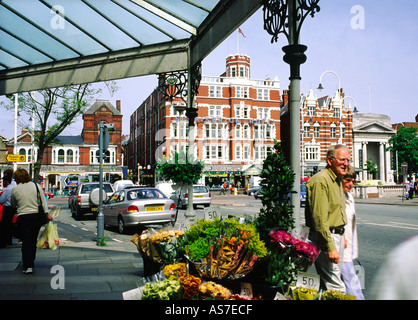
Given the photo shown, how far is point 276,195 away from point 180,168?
441 centimetres

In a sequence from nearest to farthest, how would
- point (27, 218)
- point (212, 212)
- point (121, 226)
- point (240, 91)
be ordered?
point (212, 212) → point (27, 218) → point (121, 226) → point (240, 91)

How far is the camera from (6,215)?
386 inches

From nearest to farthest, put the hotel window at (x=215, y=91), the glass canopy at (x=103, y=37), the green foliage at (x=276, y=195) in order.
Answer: the green foliage at (x=276, y=195) → the glass canopy at (x=103, y=37) → the hotel window at (x=215, y=91)

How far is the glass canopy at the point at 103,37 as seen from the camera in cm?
718

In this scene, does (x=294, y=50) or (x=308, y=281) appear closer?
(x=308, y=281)

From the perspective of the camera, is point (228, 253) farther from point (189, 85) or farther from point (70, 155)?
point (70, 155)

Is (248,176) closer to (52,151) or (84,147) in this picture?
(84,147)

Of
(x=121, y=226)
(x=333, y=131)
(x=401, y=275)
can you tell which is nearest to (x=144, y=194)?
(x=121, y=226)

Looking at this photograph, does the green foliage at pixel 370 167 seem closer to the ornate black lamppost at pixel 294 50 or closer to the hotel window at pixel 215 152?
the hotel window at pixel 215 152

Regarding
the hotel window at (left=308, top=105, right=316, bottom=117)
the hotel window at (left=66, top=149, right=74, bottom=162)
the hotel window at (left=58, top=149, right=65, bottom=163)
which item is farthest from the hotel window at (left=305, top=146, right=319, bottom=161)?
the hotel window at (left=58, top=149, right=65, bottom=163)

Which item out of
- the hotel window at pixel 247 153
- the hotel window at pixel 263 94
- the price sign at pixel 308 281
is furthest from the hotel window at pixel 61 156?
the price sign at pixel 308 281

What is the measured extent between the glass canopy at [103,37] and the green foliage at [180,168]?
2.18 meters

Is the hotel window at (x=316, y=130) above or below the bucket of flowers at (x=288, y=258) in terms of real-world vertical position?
above
